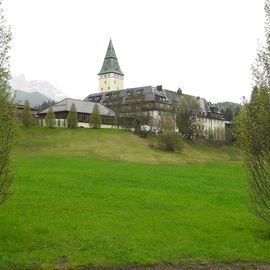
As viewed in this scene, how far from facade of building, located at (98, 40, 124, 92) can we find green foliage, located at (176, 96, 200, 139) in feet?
220

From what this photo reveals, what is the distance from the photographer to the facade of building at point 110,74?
172 metres

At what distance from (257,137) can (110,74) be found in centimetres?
15776

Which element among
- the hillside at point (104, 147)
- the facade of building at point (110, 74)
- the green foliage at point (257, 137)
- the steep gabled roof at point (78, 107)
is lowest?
the hillside at point (104, 147)

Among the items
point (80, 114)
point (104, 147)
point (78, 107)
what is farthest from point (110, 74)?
point (104, 147)

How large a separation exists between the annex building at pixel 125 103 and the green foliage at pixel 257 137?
90960 millimetres

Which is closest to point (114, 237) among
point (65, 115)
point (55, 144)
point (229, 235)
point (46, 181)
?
point (229, 235)

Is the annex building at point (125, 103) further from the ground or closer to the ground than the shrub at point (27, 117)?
further from the ground

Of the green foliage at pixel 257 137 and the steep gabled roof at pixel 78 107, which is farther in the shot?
the steep gabled roof at pixel 78 107

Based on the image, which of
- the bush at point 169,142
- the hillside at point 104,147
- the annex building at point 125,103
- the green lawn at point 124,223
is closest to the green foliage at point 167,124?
the bush at point 169,142

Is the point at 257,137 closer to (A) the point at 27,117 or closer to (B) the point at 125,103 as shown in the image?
(A) the point at 27,117

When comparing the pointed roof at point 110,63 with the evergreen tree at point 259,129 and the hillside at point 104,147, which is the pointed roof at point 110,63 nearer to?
the hillside at point 104,147

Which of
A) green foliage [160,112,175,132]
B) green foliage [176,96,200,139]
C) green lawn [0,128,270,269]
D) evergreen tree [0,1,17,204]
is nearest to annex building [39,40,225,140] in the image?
green foliage [176,96,200,139]

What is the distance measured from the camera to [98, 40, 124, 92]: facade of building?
172m

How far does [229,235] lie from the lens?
Answer: 18.1 meters
